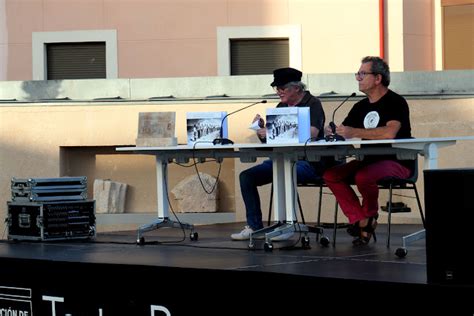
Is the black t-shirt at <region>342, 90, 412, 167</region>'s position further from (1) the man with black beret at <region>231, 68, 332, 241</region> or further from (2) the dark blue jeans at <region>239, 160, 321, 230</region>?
(2) the dark blue jeans at <region>239, 160, 321, 230</region>

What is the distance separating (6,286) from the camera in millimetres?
6988

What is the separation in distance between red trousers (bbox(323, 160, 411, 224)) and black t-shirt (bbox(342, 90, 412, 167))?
15 centimetres

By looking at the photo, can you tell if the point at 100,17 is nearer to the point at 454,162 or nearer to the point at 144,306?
the point at 454,162

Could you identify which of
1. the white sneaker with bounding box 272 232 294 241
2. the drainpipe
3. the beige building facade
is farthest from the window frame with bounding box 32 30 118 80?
the white sneaker with bounding box 272 232 294 241

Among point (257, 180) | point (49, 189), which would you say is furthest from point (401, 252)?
point (49, 189)

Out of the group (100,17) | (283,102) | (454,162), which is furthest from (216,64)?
(283,102)

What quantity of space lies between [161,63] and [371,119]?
9.00 metres

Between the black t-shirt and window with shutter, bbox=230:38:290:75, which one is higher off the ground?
window with shutter, bbox=230:38:290:75

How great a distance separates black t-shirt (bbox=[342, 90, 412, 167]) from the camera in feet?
24.7

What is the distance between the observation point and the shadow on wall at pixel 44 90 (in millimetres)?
12859

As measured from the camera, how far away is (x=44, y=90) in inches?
508

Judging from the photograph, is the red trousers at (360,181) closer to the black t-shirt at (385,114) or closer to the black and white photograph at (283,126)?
the black t-shirt at (385,114)

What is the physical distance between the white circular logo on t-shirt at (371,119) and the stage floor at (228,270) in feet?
2.65

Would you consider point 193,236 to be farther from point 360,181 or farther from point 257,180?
point 360,181
